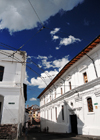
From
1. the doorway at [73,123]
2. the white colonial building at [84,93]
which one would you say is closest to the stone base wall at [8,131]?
the white colonial building at [84,93]

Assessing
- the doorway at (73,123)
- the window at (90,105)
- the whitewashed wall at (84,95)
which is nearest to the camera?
the whitewashed wall at (84,95)

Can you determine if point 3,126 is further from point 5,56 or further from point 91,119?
point 91,119

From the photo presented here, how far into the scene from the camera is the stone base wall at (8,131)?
9.73m

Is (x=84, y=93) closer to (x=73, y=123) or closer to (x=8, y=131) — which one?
(x=73, y=123)

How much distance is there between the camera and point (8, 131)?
993 cm

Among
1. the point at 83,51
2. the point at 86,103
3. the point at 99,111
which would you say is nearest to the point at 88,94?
the point at 86,103

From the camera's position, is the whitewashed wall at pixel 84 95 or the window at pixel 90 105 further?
the window at pixel 90 105

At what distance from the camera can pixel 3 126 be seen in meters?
10.0

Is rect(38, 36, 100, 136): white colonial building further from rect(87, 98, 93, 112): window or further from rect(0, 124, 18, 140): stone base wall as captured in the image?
rect(0, 124, 18, 140): stone base wall

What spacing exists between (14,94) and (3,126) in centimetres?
283

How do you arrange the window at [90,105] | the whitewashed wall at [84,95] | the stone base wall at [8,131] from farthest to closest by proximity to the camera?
1. the window at [90,105]
2. the whitewashed wall at [84,95]
3. the stone base wall at [8,131]

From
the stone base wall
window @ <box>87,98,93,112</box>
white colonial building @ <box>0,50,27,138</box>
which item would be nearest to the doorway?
Result: window @ <box>87,98,93,112</box>

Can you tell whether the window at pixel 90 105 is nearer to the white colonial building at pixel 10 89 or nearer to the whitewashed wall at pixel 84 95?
the whitewashed wall at pixel 84 95

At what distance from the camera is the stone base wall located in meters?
9.73
